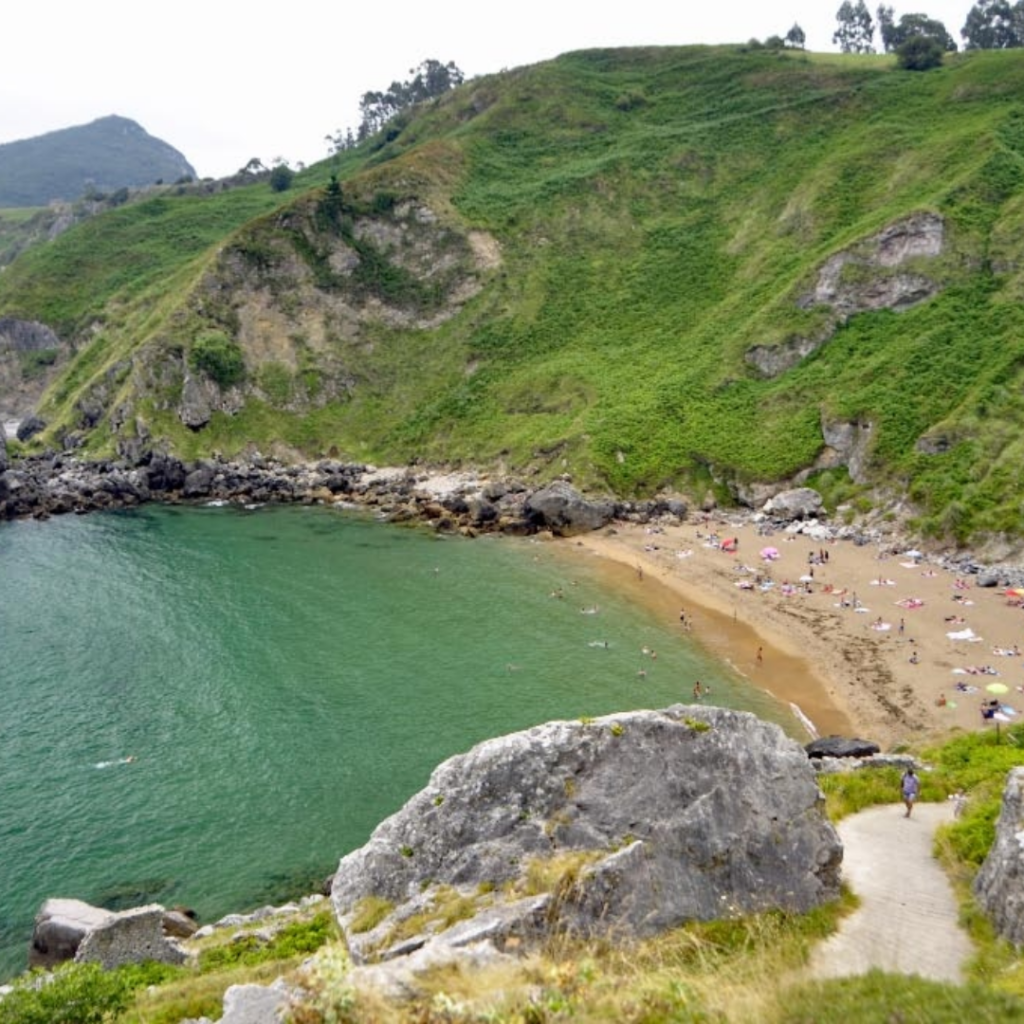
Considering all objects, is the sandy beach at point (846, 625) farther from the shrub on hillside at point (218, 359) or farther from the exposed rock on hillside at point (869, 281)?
the shrub on hillside at point (218, 359)

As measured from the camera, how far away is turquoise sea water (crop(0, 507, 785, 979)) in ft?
108

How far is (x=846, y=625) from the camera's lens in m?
53.5

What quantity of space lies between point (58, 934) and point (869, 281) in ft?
320

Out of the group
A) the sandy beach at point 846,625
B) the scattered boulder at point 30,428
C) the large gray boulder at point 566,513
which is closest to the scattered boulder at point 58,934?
the sandy beach at point 846,625

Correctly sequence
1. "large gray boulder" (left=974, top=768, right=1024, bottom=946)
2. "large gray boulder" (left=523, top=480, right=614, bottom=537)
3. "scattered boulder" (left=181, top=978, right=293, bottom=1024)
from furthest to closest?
Result: "large gray boulder" (left=523, top=480, right=614, bottom=537) → "large gray boulder" (left=974, top=768, right=1024, bottom=946) → "scattered boulder" (left=181, top=978, right=293, bottom=1024)

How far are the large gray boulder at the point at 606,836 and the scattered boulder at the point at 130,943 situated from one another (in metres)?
9.66

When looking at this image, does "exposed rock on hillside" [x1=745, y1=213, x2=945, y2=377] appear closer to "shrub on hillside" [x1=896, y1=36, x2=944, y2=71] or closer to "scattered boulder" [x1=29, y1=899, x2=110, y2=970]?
"shrub on hillside" [x1=896, y1=36, x2=944, y2=71]

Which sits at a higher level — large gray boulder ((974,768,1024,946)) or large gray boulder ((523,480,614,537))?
large gray boulder ((974,768,1024,946))

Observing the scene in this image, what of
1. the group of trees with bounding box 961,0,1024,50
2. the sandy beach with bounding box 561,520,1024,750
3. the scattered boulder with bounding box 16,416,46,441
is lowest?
the sandy beach with bounding box 561,520,1024,750

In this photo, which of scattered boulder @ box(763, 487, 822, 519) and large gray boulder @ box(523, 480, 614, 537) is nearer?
scattered boulder @ box(763, 487, 822, 519)

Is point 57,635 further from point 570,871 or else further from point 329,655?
point 570,871

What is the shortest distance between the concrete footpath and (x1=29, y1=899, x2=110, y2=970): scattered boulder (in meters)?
22.2

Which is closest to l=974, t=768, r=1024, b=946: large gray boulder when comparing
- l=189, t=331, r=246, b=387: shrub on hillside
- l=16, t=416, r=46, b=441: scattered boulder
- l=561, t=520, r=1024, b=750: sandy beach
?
l=561, t=520, r=1024, b=750: sandy beach

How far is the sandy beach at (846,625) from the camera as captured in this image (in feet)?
141
